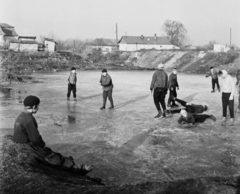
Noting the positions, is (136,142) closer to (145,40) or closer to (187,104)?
(187,104)

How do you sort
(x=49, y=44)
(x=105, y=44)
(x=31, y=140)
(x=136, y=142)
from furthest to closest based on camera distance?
(x=105, y=44), (x=49, y=44), (x=136, y=142), (x=31, y=140)

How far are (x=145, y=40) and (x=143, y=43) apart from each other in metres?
1.81

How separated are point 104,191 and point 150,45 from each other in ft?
297

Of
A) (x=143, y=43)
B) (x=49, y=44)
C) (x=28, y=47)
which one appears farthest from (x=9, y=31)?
(x=143, y=43)

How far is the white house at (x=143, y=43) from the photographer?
90.1 meters

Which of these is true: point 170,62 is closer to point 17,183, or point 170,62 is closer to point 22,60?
point 22,60

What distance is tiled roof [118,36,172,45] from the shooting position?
90812 mm

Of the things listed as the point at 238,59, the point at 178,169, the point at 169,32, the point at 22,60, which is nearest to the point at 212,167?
the point at 178,169

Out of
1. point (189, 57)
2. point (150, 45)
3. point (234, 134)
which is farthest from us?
point (150, 45)

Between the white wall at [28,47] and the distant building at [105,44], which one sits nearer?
the white wall at [28,47]

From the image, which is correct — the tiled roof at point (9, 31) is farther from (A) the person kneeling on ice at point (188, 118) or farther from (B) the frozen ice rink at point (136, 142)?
(A) the person kneeling on ice at point (188, 118)

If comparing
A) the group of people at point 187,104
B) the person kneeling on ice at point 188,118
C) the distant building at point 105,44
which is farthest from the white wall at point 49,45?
the person kneeling on ice at point 188,118

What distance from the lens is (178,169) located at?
5.17 m

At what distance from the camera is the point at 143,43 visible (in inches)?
3588
